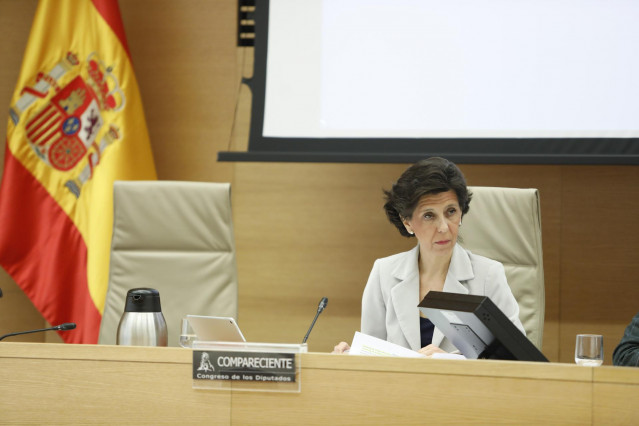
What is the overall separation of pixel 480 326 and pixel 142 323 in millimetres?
877

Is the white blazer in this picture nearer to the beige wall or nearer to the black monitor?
the black monitor

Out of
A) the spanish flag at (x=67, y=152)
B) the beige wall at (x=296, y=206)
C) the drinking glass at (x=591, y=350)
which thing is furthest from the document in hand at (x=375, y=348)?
the spanish flag at (x=67, y=152)

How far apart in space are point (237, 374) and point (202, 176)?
2337 millimetres

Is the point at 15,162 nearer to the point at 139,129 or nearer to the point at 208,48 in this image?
the point at 139,129

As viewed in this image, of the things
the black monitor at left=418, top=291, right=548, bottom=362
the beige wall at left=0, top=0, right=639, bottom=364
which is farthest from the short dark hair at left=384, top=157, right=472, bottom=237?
the beige wall at left=0, top=0, right=639, bottom=364

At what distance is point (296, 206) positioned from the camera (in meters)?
3.62

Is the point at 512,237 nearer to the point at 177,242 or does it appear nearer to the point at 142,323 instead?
the point at 177,242

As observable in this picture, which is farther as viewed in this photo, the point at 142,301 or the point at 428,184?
the point at 428,184

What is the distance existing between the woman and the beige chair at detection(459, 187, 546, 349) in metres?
0.23

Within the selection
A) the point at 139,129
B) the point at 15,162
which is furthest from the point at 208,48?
the point at 15,162

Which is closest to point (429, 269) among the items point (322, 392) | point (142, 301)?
point (142, 301)

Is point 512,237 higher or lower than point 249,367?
higher

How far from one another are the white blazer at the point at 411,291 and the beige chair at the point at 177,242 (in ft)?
1.96

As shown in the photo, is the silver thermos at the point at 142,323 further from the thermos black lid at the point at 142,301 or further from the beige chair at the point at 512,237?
the beige chair at the point at 512,237
